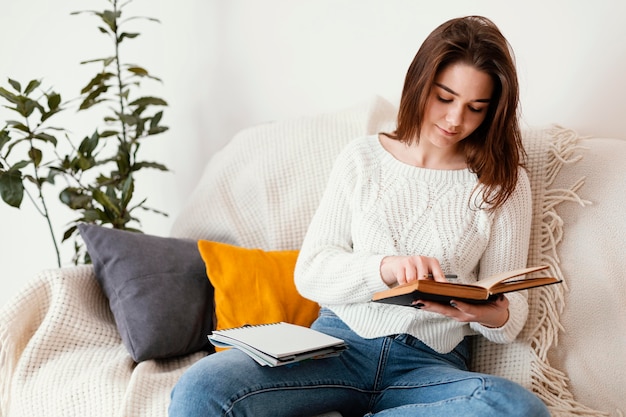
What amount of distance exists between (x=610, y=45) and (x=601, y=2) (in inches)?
4.3

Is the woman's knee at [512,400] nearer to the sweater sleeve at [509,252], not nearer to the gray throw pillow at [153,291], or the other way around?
the sweater sleeve at [509,252]

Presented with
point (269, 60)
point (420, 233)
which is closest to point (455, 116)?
point (420, 233)

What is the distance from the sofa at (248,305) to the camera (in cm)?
143

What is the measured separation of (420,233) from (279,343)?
39cm

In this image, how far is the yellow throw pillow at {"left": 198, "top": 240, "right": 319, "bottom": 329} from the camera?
1590 millimetres

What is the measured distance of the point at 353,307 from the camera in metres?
1.43

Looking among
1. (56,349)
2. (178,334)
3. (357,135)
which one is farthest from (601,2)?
(56,349)

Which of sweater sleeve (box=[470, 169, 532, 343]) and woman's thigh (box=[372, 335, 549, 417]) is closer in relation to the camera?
woman's thigh (box=[372, 335, 549, 417])

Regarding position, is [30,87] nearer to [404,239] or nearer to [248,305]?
[248,305]

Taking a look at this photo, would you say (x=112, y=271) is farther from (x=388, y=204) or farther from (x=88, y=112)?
(x=88, y=112)

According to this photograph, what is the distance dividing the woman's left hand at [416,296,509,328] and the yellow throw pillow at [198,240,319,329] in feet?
1.55

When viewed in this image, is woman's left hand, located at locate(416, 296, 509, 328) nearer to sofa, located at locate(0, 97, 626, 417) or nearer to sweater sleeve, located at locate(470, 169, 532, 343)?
sweater sleeve, located at locate(470, 169, 532, 343)

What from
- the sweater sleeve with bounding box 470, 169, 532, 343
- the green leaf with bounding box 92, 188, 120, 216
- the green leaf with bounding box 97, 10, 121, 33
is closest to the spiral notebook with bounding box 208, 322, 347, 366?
→ the sweater sleeve with bounding box 470, 169, 532, 343

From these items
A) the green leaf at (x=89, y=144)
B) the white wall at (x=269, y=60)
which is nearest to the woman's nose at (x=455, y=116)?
the white wall at (x=269, y=60)
